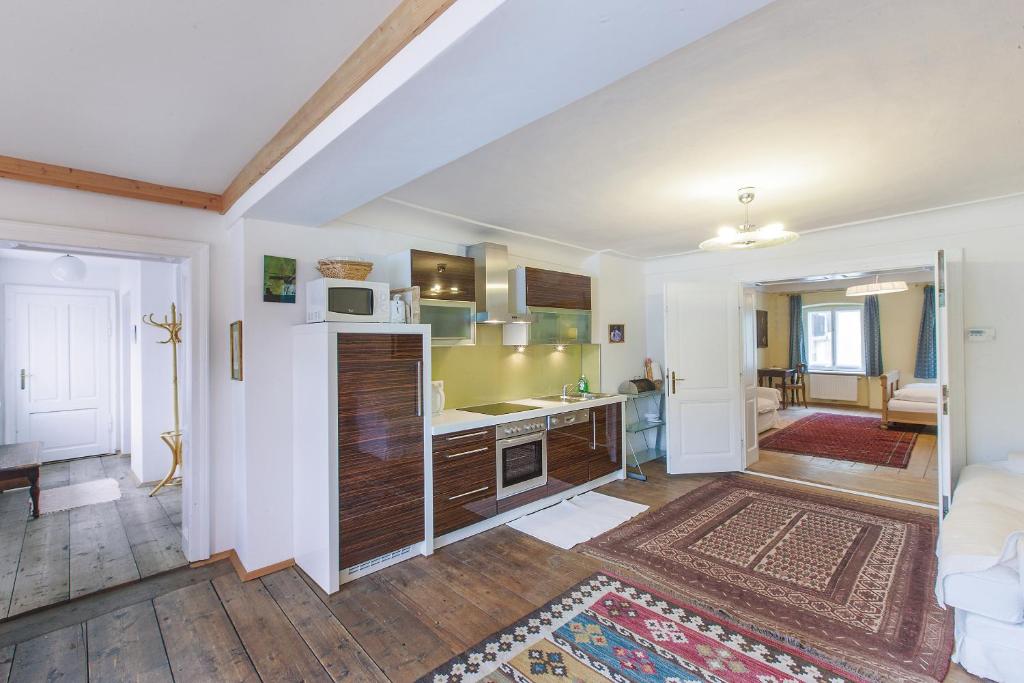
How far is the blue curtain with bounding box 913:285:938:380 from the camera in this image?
8.10 m

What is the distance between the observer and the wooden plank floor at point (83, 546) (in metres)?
2.81

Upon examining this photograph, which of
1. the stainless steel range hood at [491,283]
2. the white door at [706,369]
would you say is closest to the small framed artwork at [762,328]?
the white door at [706,369]

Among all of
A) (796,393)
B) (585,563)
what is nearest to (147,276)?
(585,563)

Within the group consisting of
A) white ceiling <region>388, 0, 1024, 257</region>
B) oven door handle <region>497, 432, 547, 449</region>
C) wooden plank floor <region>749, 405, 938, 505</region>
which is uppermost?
white ceiling <region>388, 0, 1024, 257</region>

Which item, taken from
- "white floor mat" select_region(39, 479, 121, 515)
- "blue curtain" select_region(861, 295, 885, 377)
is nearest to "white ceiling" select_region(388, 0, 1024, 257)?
"white floor mat" select_region(39, 479, 121, 515)

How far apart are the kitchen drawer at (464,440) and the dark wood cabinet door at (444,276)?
1.04m

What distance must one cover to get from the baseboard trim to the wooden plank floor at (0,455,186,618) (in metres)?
0.20

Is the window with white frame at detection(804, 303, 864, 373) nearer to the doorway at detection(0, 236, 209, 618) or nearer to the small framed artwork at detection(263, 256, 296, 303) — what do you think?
the small framed artwork at detection(263, 256, 296, 303)

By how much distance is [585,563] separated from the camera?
9.85 ft

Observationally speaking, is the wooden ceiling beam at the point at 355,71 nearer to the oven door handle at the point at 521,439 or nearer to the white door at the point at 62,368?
the oven door handle at the point at 521,439

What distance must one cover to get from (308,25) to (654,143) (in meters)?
1.69

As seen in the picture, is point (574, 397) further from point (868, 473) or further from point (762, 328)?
point (762, 328)

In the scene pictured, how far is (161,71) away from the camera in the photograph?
1.71 metres

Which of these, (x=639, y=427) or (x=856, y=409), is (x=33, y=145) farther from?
(x=856, y=409)
